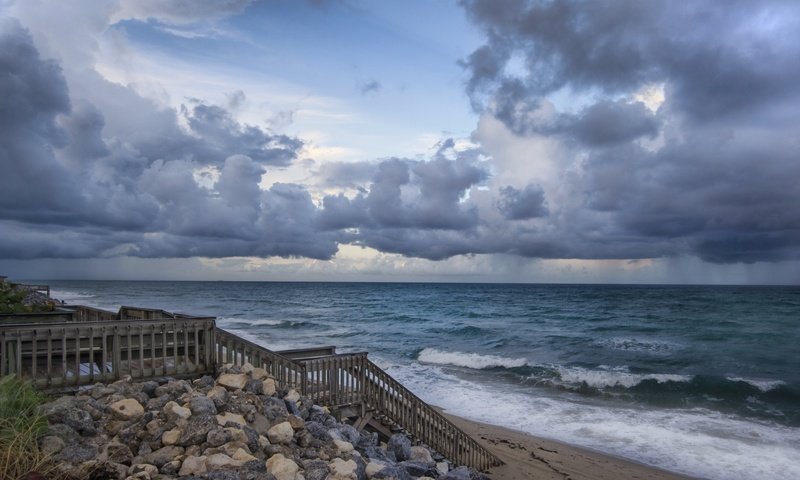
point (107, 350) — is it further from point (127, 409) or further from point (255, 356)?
point (255, 356)

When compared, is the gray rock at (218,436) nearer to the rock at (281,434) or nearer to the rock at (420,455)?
the rock at (281,434)

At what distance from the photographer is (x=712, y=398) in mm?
21234

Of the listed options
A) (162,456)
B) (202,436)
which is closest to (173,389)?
(202,436)

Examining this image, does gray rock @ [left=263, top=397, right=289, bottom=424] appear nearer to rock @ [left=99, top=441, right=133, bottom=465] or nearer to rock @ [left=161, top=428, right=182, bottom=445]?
rock @ [left=161, top=428, right=182, bottom=445]

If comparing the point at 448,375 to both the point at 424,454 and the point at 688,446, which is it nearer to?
the point at 688,446

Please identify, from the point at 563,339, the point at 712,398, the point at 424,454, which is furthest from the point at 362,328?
the point at 424,454

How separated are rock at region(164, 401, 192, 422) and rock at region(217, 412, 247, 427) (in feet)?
1.34

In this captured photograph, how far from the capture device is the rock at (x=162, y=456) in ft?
20.3

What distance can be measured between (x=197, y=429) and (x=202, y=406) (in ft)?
1.89

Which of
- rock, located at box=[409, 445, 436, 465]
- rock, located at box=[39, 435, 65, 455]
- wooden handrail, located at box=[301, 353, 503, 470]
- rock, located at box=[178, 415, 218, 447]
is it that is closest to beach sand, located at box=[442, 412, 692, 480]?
wooden handrail, located at box=[301, 353, 503, 470]

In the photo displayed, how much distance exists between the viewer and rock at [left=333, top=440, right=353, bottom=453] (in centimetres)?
777

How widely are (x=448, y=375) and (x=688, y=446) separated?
11985 millimetres

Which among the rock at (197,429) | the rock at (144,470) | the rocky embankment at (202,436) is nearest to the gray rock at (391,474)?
the rocky embankment at (202,436)

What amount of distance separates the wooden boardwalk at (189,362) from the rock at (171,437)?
2579 mm
